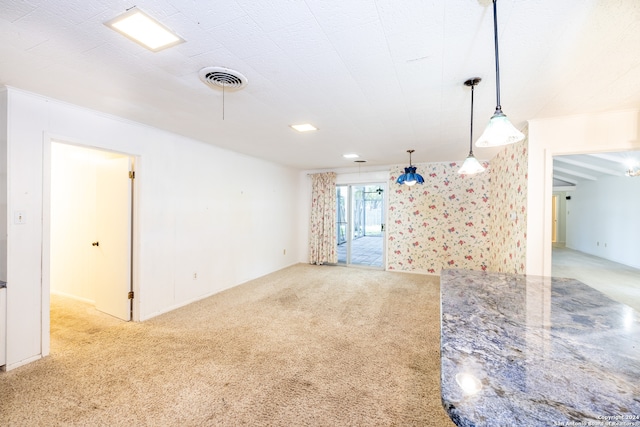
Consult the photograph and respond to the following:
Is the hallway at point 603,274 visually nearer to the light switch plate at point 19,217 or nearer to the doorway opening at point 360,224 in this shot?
the doorway opening at point 360,224

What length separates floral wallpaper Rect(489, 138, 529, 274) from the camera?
10.3 ft

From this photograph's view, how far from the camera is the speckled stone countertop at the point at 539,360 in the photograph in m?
0.66

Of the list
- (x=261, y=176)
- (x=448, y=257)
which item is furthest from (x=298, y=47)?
(x=448, y=257)

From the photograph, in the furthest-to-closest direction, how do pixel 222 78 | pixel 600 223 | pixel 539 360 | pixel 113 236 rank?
1. pixel 600 223
2. pixel 113 236
3. pixel 222 78
4. pixel 539 360

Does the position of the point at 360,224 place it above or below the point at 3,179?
below

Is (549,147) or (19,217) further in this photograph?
(549,147)

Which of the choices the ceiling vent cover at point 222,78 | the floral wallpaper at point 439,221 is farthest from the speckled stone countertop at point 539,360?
the floral wallpaper at point 439,221

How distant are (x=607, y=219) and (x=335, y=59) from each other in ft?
31.1

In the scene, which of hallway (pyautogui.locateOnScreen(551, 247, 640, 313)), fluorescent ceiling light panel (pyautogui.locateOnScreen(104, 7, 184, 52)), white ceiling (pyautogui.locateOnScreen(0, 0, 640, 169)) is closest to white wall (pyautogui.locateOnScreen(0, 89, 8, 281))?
white ceiling (pyautogui.locateOnScreen(0, 0, 640, 169))

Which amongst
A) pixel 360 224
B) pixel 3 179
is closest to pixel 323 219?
pixel 360 224

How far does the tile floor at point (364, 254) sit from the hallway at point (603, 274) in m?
3.64

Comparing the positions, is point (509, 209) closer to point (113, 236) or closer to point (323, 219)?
point (323, 219)

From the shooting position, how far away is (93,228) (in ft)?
12.5

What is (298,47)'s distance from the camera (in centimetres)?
168
